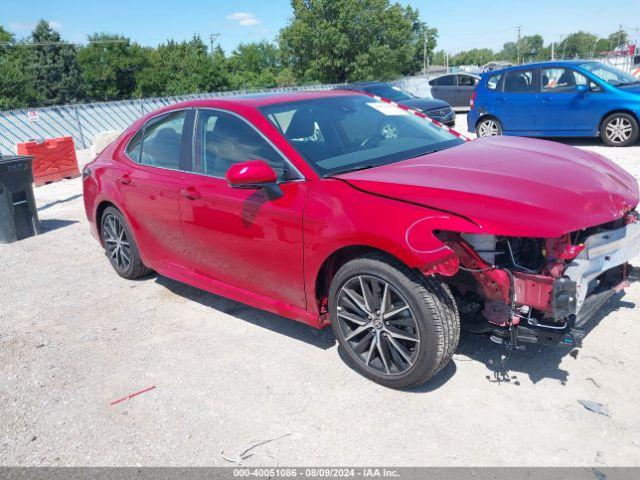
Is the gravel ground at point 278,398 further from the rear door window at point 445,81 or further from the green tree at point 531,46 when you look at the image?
the green tree at point 531,46

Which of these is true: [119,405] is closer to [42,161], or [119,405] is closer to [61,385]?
[61,385]

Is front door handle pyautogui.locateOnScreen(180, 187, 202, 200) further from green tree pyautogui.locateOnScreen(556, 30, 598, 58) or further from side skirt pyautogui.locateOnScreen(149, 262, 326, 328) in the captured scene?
green tree pyautogui.locateOnScreen(556, 30, 598, 58)

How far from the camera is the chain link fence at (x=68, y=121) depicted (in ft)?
59.2

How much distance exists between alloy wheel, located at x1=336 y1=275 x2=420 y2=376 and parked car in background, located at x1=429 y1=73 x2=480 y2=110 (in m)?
20.0

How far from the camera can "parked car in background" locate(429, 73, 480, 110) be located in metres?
22.1

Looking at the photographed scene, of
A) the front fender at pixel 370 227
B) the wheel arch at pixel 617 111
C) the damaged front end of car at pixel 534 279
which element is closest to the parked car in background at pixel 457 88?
the wheel arch at pixel 617 111

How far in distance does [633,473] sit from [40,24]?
82845 mm

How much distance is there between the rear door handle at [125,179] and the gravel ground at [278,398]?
3.77ft

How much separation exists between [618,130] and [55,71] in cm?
6774

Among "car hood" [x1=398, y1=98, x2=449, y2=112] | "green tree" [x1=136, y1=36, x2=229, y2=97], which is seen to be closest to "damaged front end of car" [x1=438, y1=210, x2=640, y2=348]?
"car hood" [x1=398, y1=98, x2=449, y2=112]

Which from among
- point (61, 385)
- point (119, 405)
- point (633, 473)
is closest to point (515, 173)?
point (633, 473)

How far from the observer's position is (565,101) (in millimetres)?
11305

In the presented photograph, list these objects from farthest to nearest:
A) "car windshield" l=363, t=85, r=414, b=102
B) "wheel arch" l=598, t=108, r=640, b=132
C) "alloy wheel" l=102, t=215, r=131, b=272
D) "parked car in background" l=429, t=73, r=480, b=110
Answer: "parked car in background" l=429, t=73, r=480, b=110 → "car windshield" l=363, t=85, r=414, b=102 → "wheel arch" l=598, t=108, r=640, b=132 → "alloy wheel" l=102, t=215, r=131, b=272

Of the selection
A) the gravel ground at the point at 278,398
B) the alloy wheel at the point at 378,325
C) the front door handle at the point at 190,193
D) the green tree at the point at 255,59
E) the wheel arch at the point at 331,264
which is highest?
the green tree at the point at 255,59
